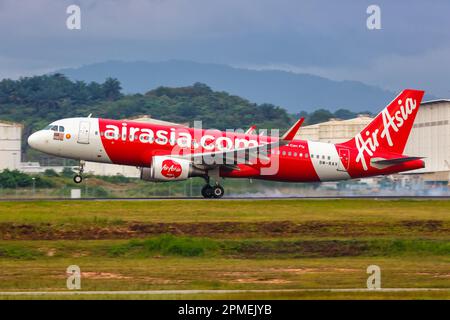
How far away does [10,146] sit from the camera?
359 ft

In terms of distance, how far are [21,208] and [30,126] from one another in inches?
4545

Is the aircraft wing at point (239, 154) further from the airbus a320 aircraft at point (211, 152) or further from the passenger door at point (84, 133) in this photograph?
the passenger door at point (84, 133)

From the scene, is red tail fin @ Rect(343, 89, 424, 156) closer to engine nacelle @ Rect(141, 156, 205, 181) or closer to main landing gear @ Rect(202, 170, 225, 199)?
main landing gear @ Rect(202, 170, 225, 199)

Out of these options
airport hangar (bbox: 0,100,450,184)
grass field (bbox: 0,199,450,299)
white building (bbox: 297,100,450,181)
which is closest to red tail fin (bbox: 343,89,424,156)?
grass field (bbox: 0,199,450,299)

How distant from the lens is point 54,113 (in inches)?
7426

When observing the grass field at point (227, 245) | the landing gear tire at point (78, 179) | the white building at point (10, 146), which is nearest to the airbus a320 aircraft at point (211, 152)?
the landing gear tire at point (78, 179)

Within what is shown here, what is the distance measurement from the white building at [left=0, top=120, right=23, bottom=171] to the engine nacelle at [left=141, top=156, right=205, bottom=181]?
180ft

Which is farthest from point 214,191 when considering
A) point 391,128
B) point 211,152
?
point 391,128

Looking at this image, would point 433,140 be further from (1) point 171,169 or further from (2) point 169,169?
(2) point 169,169

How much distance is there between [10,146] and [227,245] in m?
72.0

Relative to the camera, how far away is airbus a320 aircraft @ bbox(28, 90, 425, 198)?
184 ft
